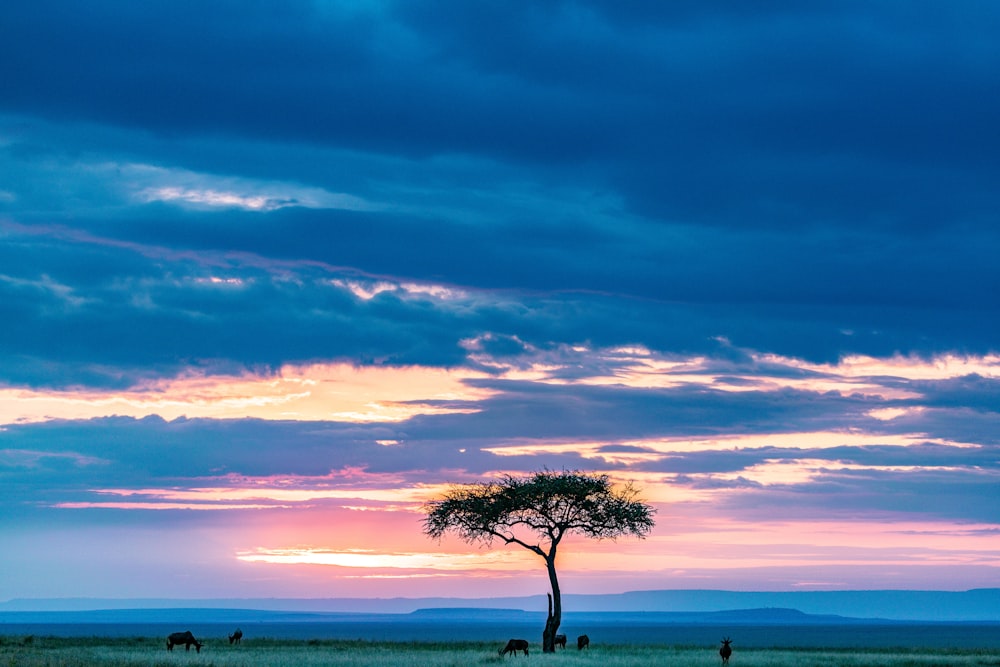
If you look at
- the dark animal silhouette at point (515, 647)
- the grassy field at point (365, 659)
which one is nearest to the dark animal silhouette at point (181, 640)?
the grassy field at point (365, 659)

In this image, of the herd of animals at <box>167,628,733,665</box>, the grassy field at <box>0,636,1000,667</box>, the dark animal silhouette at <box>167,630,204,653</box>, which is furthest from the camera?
the dark animal silhouette at <box>167,630,204,653</box>

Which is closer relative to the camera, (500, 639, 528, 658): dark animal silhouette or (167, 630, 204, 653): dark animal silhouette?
(500, 639, 528, 658): dark animal silhouette

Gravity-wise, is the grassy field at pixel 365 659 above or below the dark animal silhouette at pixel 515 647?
below

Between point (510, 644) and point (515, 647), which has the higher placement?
point (510, 644)

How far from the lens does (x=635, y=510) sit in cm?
7456

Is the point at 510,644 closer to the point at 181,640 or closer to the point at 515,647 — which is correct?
the point at 515,647

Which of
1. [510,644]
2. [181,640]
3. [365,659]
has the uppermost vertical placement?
[510,644]

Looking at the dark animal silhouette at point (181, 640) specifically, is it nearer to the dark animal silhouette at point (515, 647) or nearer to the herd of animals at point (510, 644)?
the herd of animals at point (510, 644)

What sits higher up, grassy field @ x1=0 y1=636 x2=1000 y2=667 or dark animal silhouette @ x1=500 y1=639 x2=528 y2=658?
dark animal silhouette @ x1=500 y1=639 x2=528 y2=658

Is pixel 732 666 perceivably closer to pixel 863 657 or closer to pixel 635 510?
pixel 863 657

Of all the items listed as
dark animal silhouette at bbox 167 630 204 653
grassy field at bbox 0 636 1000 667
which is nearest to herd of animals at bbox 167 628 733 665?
dark animal silhouette at bbox 167 630 204 653

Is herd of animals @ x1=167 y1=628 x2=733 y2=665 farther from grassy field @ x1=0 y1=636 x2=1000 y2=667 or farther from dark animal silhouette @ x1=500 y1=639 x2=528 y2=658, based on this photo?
grassy field @ x1=0 y1=636 x2=1000 y2=667

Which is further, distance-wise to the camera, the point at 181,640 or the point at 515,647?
the point at 181,640

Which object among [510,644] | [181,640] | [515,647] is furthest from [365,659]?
[181,640]
